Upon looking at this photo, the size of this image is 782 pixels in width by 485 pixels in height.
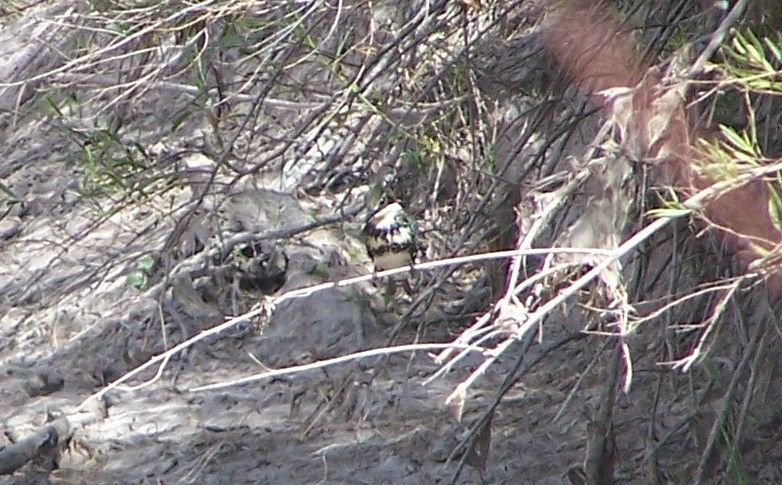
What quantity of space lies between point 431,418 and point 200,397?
954 millimetres

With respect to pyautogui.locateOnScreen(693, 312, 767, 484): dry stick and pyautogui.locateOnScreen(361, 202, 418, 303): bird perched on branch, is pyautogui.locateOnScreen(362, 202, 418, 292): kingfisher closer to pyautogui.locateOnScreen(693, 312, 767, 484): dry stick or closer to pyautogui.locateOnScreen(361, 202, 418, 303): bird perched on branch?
pyautogui.locateOnScreen(361, 202, 418, 303): bird perched on branch

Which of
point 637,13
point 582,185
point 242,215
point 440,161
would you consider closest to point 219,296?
point 242,215

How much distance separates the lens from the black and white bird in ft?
17.0

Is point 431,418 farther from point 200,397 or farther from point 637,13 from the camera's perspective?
point 637,13

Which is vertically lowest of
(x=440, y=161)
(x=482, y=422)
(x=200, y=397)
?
(x=200, y=397)

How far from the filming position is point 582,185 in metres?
2.29

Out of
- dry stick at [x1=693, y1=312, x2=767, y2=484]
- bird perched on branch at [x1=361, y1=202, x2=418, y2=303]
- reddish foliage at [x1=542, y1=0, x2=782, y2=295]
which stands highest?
reddish foliage at [x1=542, y1=0, x2=782, y2=295]

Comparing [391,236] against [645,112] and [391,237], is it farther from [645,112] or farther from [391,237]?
[645,112]

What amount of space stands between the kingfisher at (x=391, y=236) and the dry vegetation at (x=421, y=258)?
4.4 inches

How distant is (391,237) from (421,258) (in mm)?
408

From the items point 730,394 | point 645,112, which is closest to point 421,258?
point 730,394

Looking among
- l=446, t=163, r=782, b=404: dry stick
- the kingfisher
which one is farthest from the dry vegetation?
the kingfisher

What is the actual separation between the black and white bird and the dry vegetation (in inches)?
4.4

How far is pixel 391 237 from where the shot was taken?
5227 mm
